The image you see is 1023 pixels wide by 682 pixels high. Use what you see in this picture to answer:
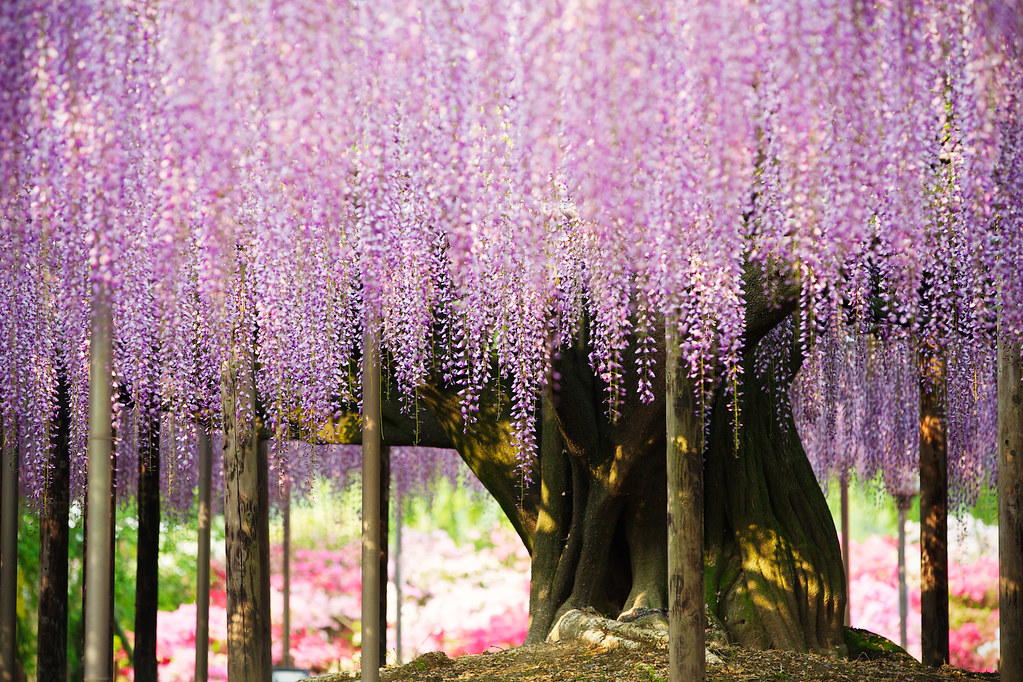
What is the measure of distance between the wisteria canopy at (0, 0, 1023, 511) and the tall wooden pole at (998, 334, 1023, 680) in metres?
0.29

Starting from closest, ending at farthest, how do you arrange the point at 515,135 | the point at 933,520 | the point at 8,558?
the point at 515,135 → the point at 933,520 → the point at 8,558

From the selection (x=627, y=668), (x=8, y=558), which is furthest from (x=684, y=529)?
(x=8, y=558)

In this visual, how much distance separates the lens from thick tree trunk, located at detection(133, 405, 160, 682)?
27.7 ft

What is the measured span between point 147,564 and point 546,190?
5.57 m

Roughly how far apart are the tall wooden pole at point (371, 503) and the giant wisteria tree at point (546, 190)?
37cm

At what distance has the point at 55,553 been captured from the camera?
24.9ft

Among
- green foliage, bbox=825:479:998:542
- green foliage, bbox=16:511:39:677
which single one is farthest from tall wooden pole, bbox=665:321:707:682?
green foliage, bbox=825:479:998:542

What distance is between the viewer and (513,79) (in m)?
3.62

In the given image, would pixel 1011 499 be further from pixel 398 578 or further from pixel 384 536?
pixel 398 578

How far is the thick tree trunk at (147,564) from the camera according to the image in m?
8.44

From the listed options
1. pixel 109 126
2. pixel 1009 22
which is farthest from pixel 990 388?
pixel 109 126

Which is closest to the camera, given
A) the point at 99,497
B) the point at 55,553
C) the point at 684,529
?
the point at 99,497

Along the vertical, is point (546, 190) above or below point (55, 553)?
above

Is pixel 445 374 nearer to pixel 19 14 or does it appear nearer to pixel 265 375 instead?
pixel 265 375
